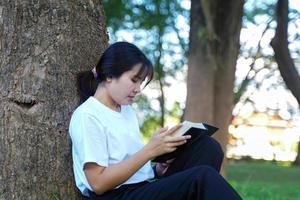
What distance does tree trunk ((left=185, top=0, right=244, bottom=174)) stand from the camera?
28.8ft

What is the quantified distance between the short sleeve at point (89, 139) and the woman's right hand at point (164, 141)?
0.75ft

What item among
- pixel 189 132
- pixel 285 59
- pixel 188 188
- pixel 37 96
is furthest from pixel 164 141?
pixel 285 59

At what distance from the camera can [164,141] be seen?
316cm

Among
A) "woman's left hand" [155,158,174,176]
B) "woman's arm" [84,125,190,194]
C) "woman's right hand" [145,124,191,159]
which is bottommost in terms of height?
"woman's left hand" [155,158,174,176]

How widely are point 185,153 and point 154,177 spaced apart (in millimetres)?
255

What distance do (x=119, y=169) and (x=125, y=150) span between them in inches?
8.7

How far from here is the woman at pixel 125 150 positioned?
9.92 ft

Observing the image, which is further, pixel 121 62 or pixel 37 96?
pixel 37 96

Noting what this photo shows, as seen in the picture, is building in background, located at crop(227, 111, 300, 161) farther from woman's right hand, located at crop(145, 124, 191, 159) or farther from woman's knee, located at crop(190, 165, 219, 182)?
woman's knee, located at crop(190, 165, 219, 182)

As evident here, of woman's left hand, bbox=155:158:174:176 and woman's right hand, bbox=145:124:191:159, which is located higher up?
woman's right hand, bbox=145:124:191:159

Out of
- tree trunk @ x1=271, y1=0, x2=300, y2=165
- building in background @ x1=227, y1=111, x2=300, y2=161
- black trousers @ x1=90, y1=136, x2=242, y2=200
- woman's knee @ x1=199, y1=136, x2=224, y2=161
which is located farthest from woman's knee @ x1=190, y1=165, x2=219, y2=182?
building in background @ x1=227, y1=111, x2=300, y2=161

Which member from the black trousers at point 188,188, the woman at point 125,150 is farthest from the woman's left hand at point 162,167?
the black trousers at point 188,188

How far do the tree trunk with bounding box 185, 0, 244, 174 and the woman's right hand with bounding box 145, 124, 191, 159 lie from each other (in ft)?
18.1

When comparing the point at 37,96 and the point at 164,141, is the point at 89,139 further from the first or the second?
the point at 37,96
